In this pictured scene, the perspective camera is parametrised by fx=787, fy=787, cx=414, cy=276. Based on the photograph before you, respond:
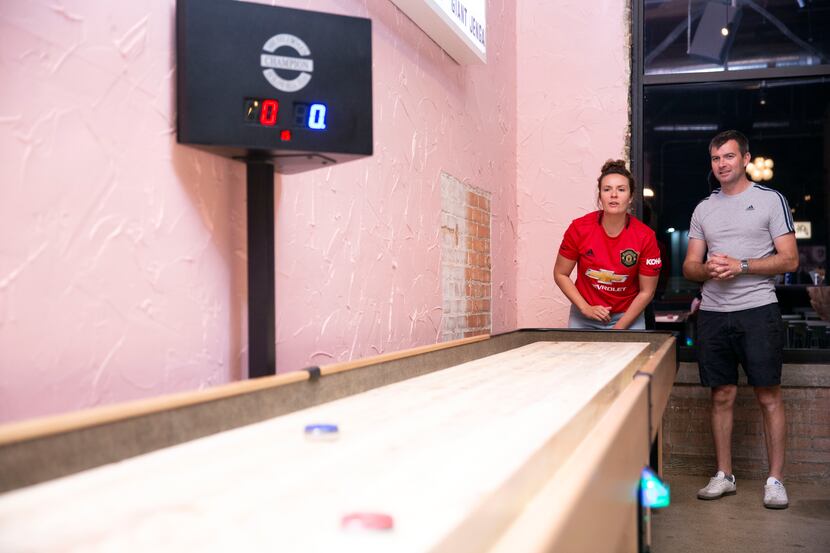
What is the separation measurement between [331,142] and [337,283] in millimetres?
782

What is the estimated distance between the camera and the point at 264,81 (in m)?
1.71

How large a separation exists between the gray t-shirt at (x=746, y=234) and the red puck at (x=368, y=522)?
10.3 feet

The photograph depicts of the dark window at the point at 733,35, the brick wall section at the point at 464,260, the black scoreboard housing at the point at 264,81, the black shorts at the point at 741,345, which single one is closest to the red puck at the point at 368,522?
the black scoreboard housing at the point at 264,81

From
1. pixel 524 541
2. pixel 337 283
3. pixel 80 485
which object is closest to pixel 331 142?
pixel 337 283

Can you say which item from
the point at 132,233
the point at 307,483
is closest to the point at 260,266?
the point at 132,233

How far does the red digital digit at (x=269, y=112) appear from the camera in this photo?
1709 millimetres

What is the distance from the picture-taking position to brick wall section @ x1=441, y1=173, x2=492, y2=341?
11.7ft

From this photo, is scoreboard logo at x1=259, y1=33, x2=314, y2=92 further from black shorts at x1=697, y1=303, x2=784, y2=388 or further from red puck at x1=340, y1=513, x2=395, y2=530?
black shorts at x1=697, y1=303, x2=784, y2=388

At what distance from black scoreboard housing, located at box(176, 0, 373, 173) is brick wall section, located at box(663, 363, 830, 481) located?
3.04 meters

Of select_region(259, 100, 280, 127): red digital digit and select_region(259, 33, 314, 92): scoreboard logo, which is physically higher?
select_region(259, 33, 314, 92): scoreboard logo

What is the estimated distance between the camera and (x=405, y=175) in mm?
3078

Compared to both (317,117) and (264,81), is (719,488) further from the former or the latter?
(264,81)

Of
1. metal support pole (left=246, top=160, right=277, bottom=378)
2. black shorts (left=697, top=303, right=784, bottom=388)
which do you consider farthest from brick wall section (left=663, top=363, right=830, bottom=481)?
metal support pole (left=246, top=160, right=277, bottom=378)

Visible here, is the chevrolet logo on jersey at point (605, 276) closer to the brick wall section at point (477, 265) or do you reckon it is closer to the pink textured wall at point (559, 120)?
the brick wall section at point (477, 265)
